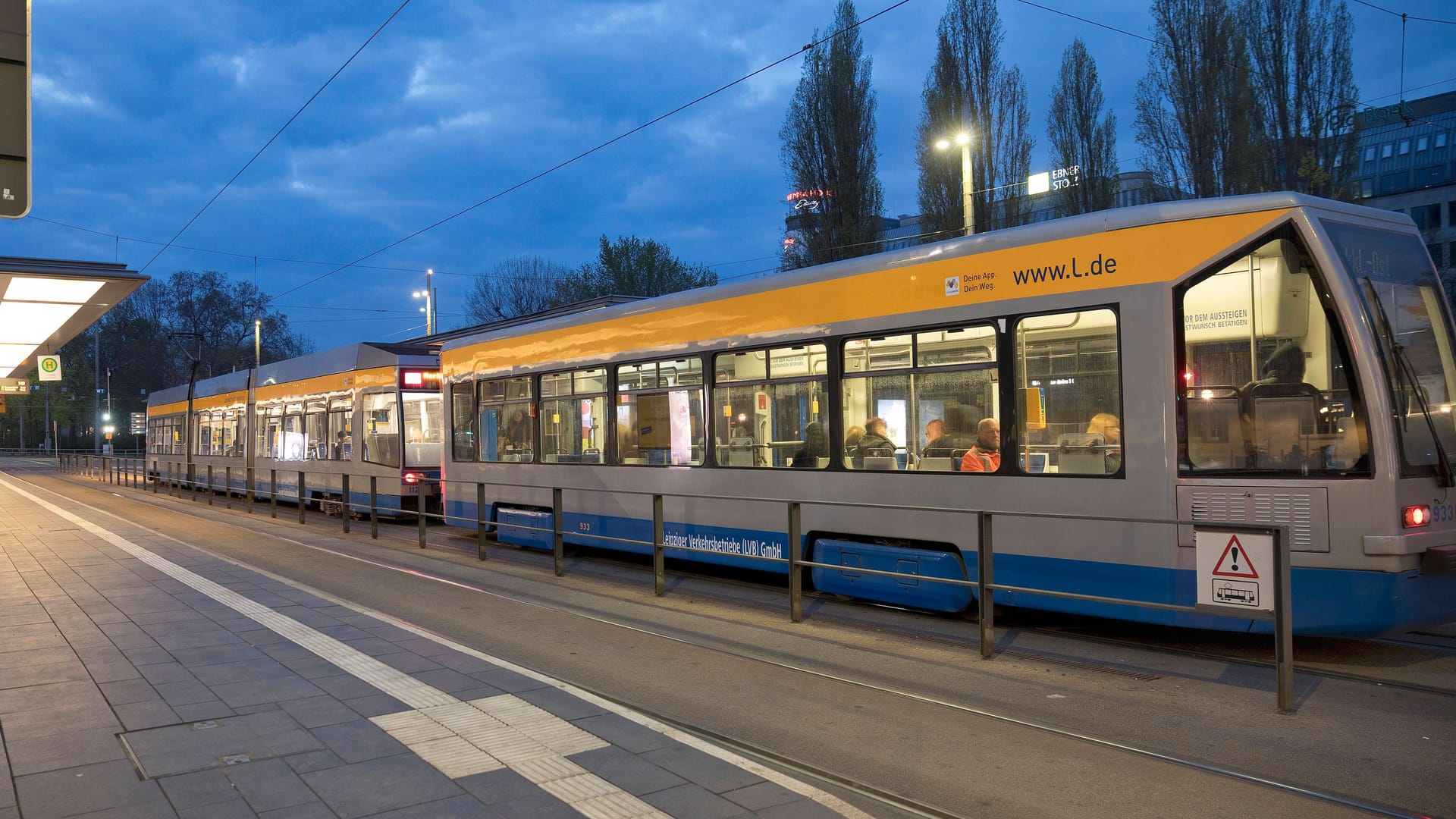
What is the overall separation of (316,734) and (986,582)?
4298 millimetres

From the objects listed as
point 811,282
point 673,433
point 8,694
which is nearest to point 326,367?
point 673,433

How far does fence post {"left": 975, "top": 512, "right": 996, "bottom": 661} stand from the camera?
7.14 metres

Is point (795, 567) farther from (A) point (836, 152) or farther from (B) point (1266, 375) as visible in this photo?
(A) point (836, 152)

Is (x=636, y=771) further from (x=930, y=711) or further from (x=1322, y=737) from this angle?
(x=1322, y=737)

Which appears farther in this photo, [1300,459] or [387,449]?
[387,449]

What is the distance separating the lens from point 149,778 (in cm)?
461

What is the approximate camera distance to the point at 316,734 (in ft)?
17.2

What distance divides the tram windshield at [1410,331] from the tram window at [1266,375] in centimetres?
29

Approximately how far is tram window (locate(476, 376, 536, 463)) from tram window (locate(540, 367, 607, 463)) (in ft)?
1.35

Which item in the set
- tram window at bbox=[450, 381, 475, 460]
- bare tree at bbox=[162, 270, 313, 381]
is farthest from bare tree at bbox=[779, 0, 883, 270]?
bare tree at bbox=[162, 270, 313, 381]

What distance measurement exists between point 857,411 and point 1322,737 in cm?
461

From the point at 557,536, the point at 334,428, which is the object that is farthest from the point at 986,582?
the point at 334,428

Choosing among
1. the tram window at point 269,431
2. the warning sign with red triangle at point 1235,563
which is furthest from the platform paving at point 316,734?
the tram window at point 269,431

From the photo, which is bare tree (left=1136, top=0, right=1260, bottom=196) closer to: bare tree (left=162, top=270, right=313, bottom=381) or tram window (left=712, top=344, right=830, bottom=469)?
tram window (left=712, top=344, right=830, bottom=469)
